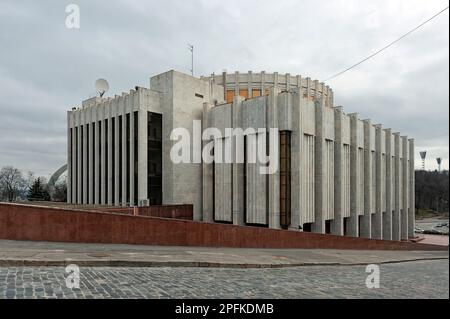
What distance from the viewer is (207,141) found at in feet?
97.4

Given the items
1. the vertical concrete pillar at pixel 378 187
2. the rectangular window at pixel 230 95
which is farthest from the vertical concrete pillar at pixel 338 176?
the rectangular window at pixel 230 95

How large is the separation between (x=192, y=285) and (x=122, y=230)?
7.59 m

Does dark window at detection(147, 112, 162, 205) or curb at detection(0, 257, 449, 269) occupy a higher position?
dark window at detection(147, 112, 162, 205)

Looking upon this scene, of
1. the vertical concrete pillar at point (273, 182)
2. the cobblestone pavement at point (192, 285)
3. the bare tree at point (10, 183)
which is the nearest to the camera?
the cobblestone pavement at point (192, 285)

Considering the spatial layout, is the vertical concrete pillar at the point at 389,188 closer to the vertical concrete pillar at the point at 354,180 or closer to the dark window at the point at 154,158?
the vertical concrete pillar at the point at 354,180

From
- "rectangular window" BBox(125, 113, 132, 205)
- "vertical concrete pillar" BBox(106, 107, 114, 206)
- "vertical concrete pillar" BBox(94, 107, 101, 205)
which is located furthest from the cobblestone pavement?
"vertical concrete pillar" BBox(94, 107, 101, 205)

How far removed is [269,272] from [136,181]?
2147 centimetres

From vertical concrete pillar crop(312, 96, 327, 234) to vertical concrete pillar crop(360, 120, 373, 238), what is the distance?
899 cm

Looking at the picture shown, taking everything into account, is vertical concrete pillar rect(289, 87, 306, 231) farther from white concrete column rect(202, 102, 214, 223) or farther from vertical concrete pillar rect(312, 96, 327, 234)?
white concrete column rect(202, 102, 214, 223)

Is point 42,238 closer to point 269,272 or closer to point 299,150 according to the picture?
point 269,272

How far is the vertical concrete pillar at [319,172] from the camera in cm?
2584

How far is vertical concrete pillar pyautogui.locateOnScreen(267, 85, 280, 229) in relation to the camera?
24078mm

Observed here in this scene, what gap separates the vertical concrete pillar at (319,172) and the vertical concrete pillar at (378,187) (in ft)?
43.1
